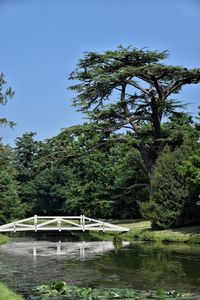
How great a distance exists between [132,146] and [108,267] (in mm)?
28876

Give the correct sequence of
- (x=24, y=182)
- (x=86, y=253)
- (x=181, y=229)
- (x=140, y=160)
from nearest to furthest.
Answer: (x=86, y=253) < (x=181, y=229) < (x=140, y=160) < (x=24, y=182)

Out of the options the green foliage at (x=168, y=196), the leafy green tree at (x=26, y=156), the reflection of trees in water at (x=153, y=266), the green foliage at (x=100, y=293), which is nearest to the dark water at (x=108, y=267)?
the reflection of trees in water at (x=153, y=266)

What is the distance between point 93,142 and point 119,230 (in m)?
9.80

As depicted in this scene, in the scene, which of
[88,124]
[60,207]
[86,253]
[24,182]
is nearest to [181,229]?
[86,253]

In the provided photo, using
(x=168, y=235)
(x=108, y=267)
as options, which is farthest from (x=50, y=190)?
(x=108, y=267)

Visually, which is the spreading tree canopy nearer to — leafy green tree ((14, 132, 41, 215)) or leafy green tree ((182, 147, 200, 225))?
leafy green tree ((182, 147, 200, 225))

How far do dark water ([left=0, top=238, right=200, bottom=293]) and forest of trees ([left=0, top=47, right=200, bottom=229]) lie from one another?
5599 mm

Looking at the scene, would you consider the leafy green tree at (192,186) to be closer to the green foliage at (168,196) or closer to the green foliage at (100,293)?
the green foliage at (168,196)

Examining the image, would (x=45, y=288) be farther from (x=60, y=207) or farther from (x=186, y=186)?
(x=60, y=207)

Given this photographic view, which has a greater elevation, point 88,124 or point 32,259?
point 88,124

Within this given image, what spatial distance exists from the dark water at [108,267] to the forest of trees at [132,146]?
5.60 metres

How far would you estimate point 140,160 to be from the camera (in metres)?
52.6

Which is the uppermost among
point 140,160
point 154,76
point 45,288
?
point 154,76

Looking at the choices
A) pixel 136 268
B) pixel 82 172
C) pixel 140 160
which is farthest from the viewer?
pixel 82 172
